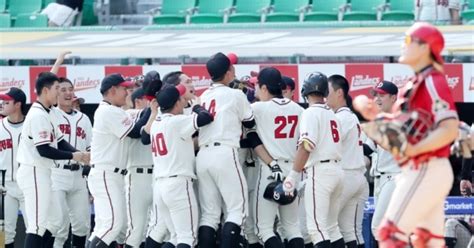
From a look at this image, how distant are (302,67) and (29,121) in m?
2.56

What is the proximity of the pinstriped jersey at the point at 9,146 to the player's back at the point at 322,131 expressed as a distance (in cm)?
261

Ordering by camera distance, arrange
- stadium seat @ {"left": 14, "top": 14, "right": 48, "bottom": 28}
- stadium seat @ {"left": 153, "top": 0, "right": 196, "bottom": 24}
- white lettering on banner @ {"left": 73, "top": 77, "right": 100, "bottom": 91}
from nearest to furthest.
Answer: white lettering on banner @ {"left": 73, "top": 77, "right": 100, "bottom": 91} → stadium seat @ {"left": 14, "top": 14, "right": 48, "bottom": 28} → stadium seat @ {"left": 153, "top": 0, "right": 196, "bottom": 24}

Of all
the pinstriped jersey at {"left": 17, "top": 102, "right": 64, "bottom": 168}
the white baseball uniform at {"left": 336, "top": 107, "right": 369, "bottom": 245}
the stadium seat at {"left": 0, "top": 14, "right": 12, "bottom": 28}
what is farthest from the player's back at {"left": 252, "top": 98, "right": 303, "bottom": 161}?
the stadium seat at {"left": 0, "top": 14, "right": 12, "bottom": 28}

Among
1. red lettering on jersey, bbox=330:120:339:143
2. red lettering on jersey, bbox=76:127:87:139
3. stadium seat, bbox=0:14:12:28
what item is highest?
stadium seat, bbox=0:14:12:28

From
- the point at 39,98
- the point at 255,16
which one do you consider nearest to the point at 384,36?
the point at 255,16

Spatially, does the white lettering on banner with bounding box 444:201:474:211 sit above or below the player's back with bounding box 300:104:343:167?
below

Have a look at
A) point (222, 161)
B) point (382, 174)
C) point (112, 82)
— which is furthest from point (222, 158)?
point (382, 174)

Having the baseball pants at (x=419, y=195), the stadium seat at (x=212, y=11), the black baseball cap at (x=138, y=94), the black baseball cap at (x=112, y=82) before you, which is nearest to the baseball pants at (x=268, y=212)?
the black baseball cap at (x=138, y=94)

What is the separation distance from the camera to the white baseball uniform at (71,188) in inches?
412

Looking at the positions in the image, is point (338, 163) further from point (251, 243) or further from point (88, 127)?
point (88, 127)

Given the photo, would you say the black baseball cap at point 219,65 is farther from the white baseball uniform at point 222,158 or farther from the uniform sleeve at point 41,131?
the uniform sleeve at point 41,131

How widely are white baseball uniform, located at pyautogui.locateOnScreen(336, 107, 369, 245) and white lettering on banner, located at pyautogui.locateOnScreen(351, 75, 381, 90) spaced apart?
4.44ft

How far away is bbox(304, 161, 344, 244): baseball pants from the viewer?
9.48 m

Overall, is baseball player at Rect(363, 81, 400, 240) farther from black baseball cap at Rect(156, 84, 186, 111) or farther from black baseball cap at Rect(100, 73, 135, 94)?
black baseball cap at Rect(100, 73, 135, 94)
